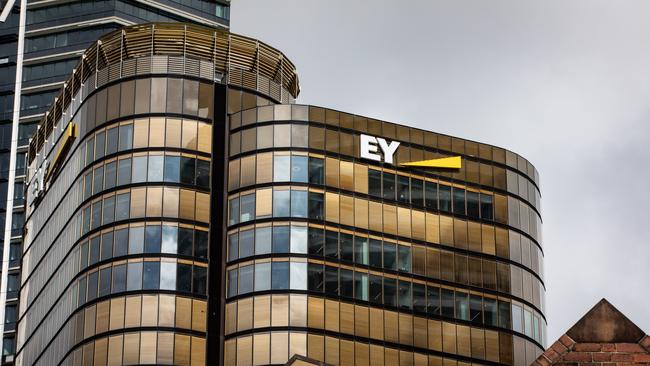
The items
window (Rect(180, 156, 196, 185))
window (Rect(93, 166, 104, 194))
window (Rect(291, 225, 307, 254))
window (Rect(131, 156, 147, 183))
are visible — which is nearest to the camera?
window (Rect(291, 225, 307, 254))

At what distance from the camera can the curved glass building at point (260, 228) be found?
12838cm

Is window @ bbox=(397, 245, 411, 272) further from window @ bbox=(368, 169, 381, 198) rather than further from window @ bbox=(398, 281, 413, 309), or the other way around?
window @ bbox=(368, 169, 381, 198)

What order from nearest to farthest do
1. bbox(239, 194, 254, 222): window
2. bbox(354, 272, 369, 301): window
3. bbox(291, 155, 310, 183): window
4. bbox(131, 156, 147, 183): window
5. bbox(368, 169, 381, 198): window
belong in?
bbox(354, 272, 369, 301): window, bbox(239, 194, 254, 222): window, bbox(131, 156, 147, 183): window, bbox(291, 155, 310, 183): window, bbox(368, 169, 381, 198): window

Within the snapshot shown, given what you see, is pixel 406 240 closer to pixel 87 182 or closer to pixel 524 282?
pixel 524 282

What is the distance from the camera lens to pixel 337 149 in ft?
442

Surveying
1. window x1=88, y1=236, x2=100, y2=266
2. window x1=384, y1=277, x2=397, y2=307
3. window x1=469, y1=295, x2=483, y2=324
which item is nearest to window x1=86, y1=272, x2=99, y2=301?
window x1=88, y1=236, x2=100, y2=266

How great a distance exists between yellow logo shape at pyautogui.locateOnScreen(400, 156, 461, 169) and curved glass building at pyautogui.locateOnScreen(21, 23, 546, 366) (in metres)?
0.13

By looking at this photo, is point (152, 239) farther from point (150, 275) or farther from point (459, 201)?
point (459, 201)

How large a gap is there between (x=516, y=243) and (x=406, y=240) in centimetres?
1186

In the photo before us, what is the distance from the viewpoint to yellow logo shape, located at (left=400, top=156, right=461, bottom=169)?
137875 millimetres

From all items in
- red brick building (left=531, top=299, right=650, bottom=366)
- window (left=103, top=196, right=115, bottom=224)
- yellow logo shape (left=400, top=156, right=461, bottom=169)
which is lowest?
red brick building (left=531, top=299, right=650, bottom=366)

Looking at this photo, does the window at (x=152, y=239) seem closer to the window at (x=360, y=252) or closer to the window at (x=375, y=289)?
the window at (x=360, y=252)

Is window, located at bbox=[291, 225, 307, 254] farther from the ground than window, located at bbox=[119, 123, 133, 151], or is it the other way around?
window, located at bbox=[119, 123, 133, 151]

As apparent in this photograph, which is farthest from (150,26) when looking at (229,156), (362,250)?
(362,250)
